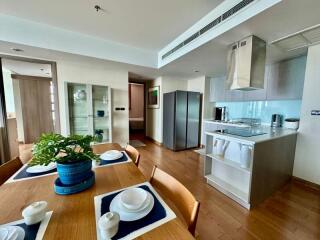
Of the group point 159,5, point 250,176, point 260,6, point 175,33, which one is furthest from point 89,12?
point 250,176

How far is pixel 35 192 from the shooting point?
85cm

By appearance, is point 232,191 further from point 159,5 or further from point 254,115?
point 159,5

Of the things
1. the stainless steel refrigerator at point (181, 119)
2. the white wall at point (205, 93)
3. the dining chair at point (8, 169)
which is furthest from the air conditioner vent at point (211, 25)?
the dining chair at point (8, 169)

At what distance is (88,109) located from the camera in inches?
124

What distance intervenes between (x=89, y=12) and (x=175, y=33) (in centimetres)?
133

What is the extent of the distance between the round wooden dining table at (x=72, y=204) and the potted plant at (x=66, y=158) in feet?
0.33

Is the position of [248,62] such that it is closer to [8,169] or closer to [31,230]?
[31,230]

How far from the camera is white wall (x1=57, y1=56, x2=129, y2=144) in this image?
2.99 m

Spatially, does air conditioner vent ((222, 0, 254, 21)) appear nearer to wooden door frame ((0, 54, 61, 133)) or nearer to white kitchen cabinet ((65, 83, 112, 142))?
white kitchen cabinet ((65, 83, 112, 142))

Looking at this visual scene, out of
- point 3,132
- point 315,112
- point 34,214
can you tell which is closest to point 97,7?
point 34,214

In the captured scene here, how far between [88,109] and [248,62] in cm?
314

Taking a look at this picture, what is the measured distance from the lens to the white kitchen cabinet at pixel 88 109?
312 cm

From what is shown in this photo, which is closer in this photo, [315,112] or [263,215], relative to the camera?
[263,215]

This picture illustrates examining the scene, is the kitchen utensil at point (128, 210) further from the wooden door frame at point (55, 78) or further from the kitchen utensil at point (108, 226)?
the wooden door frame at point (55, 78)
